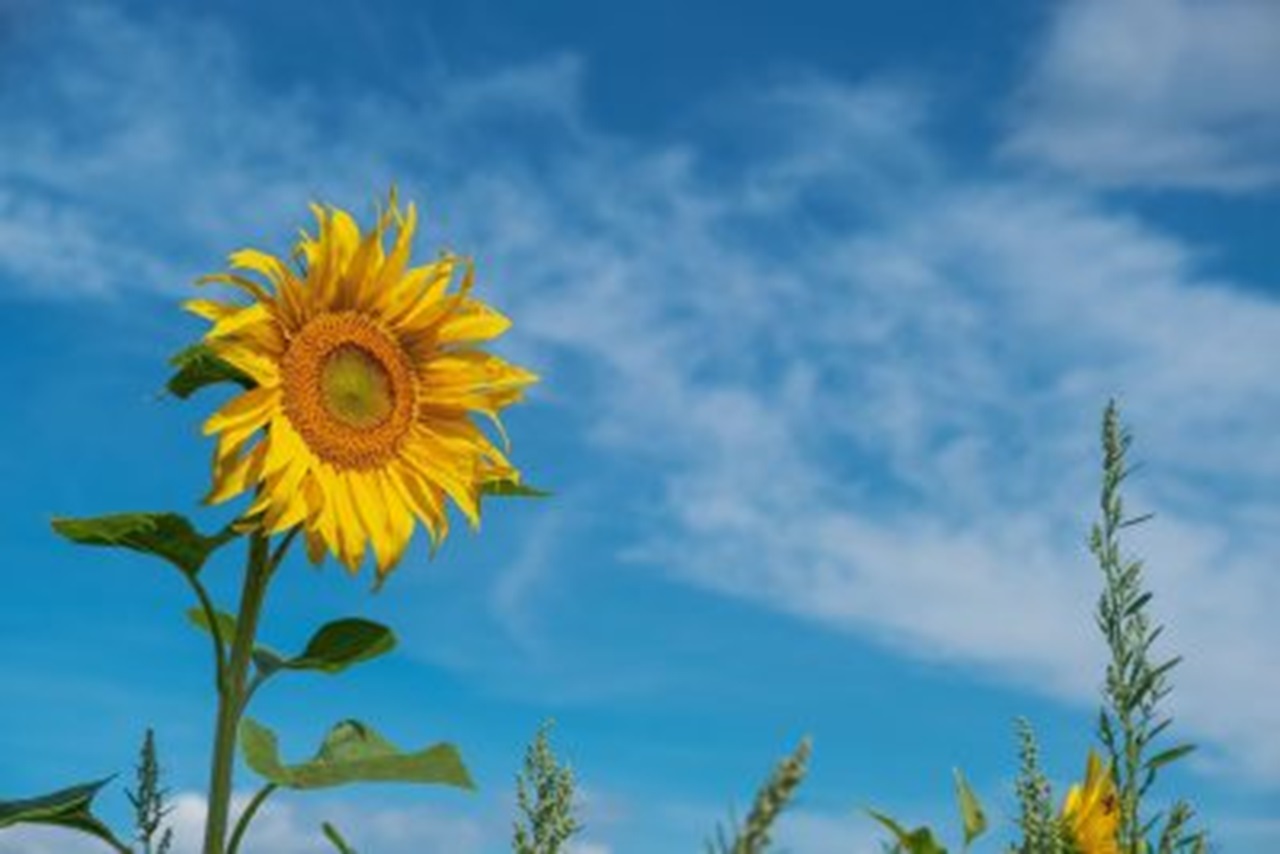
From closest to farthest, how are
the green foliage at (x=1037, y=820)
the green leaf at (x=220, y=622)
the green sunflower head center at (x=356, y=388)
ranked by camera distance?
the green foliage at (x=1037, y=820)
the green leaf at (x=220, y=622)
the green sunflower head center at (x=356, y=388)

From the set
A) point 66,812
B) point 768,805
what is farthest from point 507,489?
point 768,805

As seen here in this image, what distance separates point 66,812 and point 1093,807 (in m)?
3.23

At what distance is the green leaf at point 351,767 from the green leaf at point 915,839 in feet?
4.16

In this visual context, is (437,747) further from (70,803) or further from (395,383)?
(395,383)

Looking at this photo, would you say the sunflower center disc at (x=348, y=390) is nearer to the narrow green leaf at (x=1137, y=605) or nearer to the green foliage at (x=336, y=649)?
the green foliage at (x=336, y=649)

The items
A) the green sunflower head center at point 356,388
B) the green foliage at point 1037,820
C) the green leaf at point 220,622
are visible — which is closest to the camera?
the green foliage at point 1037,820

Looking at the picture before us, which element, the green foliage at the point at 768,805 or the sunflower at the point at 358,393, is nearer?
the green foliage at the point at 768,805

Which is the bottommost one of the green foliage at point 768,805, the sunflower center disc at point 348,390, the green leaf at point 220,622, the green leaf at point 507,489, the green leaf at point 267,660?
the green foliage at point 768,805

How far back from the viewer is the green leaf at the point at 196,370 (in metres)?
6.09

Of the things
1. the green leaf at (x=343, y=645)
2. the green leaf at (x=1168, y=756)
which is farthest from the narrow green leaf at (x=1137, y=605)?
the green leaf at (x=343, y=645)

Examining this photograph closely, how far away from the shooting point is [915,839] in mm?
5023

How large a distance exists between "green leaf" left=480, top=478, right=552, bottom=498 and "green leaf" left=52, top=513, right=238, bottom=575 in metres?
1.28

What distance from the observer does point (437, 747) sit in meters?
5.53

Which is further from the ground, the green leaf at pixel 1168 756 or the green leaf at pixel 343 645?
the green leaf at pixel 343 645
